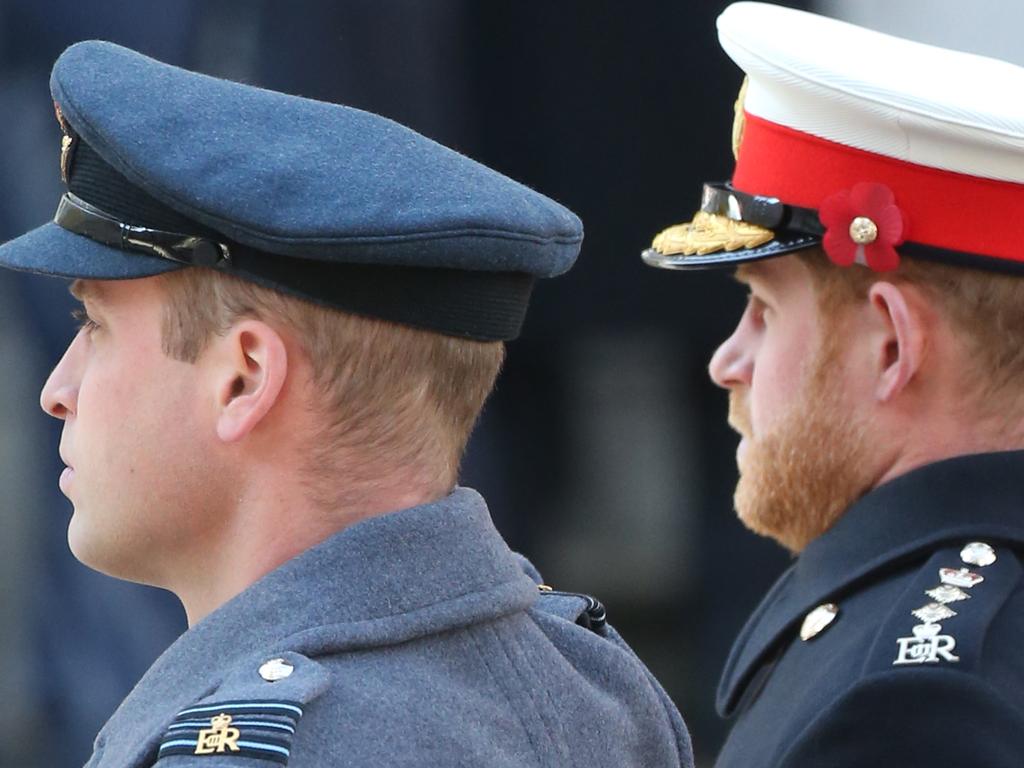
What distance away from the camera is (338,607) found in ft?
5.66

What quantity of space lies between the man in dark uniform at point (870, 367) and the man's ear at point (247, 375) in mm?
747

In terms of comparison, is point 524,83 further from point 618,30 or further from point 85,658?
point 85,658

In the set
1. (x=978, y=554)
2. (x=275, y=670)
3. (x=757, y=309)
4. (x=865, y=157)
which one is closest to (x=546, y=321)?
(x=757, y=309)

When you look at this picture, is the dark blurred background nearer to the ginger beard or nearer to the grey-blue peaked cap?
the ginger beard

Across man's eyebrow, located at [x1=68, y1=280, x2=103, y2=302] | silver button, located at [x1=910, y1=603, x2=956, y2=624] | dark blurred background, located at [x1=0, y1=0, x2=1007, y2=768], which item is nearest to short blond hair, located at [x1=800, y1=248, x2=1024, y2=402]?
silver button, located at [x1=910, y1=603, x2=956, y2=624]

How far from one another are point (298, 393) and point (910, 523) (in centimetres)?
84

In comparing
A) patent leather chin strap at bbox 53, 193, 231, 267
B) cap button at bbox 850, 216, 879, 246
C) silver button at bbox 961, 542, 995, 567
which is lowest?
silver button at bbox 961, 542, 995, 567

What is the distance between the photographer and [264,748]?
1.58m

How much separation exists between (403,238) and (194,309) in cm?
24

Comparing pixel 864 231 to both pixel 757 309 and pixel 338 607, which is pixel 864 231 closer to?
pixel 757 309

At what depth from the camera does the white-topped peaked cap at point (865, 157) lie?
2271 millimetres

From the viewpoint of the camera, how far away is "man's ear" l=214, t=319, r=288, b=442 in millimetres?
1785

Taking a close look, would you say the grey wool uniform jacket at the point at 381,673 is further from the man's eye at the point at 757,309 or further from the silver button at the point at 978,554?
the man's eye at the point at 757,309

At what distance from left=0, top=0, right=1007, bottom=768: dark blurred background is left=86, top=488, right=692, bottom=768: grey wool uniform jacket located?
258 centimetres
